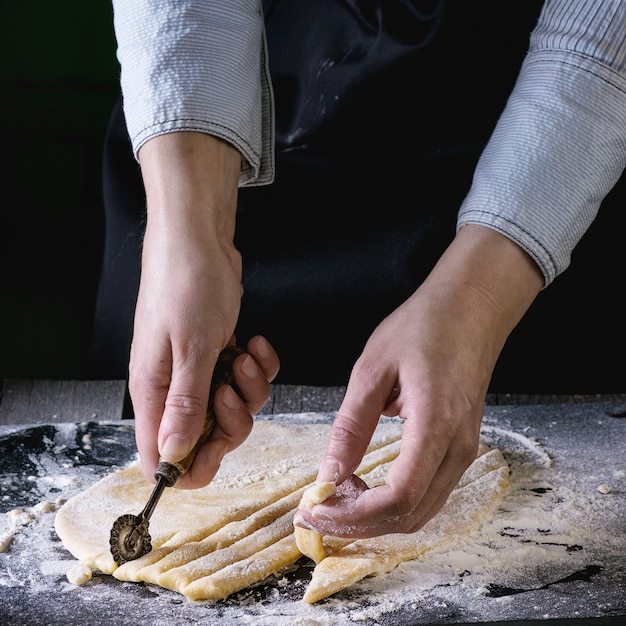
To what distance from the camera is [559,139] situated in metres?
1.55

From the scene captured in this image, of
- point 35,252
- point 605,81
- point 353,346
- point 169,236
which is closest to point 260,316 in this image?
point 353,346

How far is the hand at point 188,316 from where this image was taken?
4.80 feet

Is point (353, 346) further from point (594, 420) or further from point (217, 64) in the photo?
point (217, 64)

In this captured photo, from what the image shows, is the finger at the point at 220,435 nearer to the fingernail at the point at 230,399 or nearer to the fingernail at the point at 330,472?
the fingernail at the point at 230,399

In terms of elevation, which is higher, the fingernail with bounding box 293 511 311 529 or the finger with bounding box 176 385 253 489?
the finger with bounding box 176 385 253 489

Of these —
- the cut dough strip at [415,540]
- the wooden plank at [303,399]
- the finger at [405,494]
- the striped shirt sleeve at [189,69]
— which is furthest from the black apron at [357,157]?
the finger at [405,494]

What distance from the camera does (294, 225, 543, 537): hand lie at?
1.33 metres

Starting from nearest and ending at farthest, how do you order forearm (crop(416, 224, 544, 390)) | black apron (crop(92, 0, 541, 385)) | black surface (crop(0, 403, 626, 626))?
black surface (crop(0, 403, 626, 626)), forearm (crop(416, 224, 544, 390)), black apron (crop(92, 0, 541, 385))

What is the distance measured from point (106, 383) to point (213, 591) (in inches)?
41.2

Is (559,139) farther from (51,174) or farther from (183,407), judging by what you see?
(51,174)

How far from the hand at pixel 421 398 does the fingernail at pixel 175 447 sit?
0.22 m

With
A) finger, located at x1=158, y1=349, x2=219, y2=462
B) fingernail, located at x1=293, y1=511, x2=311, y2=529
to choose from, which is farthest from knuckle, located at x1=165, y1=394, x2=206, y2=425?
fingernail, located at x1=293, y1=511, x2=311, y2=529

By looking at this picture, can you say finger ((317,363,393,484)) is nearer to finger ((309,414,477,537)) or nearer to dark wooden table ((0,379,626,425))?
finger ((309,414,477,537))

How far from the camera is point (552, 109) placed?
1564mm
